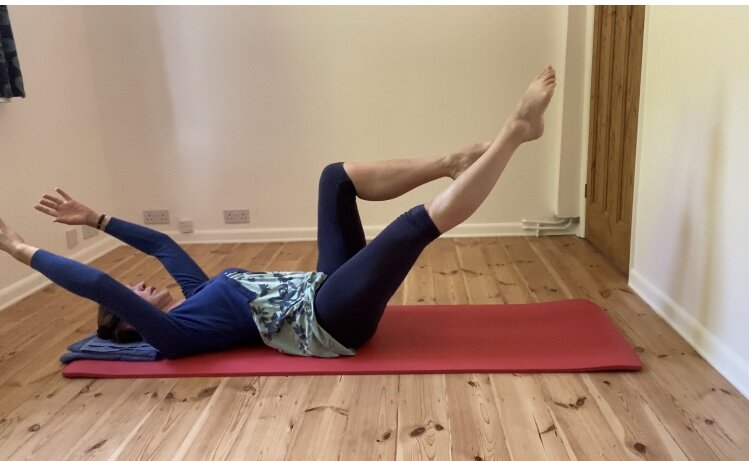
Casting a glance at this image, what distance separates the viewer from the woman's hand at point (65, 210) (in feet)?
6.03

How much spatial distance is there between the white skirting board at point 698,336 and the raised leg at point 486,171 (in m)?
0.87

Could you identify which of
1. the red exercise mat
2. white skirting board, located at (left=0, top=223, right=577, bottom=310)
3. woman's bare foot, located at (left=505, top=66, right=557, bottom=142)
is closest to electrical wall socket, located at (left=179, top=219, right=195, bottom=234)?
white skirting board, located at (left=0, top=223, right=577, bottom=310)

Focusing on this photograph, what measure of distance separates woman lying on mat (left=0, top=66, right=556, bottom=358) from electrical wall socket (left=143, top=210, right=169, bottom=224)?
5.44 ft

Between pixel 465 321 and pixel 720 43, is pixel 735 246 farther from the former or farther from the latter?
pixel 465 321

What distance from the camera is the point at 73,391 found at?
5.67ft

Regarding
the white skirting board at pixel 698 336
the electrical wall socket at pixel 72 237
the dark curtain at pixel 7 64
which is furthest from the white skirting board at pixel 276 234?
the white skirting board at pixel 698 336

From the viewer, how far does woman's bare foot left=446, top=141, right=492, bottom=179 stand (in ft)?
5.85

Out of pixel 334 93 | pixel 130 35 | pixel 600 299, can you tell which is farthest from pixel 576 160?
pixel 130 35

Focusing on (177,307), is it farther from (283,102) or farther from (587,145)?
(587,145)

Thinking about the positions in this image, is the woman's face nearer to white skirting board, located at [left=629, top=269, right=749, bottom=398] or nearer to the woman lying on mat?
the woman lying on mat

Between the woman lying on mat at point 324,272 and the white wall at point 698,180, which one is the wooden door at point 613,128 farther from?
the woman lying on mat at point 324,272

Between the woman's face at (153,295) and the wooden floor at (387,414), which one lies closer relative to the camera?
the wooden floor at (387,414)

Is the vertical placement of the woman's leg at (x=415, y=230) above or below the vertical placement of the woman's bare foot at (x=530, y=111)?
below

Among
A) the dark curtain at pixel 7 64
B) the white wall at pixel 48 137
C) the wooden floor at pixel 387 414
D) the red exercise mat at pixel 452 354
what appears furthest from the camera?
the white wall at pixel 48 137
